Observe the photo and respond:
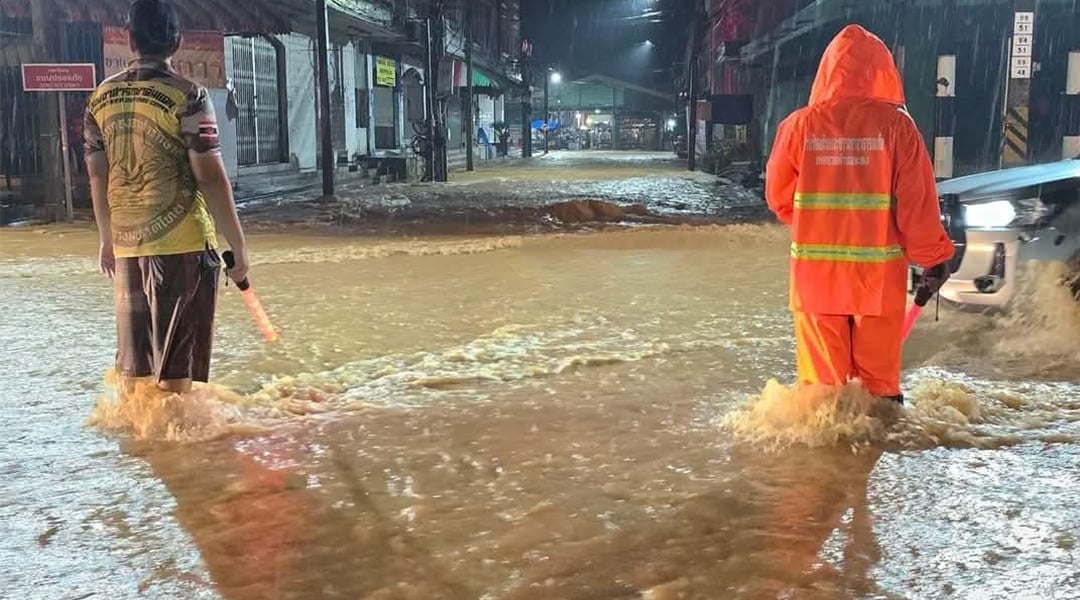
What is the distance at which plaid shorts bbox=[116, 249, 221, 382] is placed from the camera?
161 inches

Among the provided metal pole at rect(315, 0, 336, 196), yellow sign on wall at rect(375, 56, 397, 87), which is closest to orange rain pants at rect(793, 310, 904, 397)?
metal pole at rect(315, 0, 336, 196)

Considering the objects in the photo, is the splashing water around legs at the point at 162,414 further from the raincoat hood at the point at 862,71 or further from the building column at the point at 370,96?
the building column at the point at 370,96

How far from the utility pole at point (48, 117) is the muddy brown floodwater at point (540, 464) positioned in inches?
302

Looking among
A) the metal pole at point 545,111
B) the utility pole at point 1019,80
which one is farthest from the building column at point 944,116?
the metal pole at point 545,111

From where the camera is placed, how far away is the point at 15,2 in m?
14.0

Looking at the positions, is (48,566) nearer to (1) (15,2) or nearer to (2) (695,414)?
(2) (695,414)

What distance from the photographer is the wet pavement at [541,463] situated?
118 inches

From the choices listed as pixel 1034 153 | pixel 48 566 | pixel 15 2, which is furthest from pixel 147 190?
pixel 1034 153

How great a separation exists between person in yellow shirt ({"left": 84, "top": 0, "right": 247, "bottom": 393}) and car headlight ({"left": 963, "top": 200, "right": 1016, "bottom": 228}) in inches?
163

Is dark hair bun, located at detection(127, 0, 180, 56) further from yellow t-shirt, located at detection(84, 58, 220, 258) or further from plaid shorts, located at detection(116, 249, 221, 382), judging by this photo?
plaid shorts, located at detection(116, 249, 221, 382)

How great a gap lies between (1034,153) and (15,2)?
16132 mm

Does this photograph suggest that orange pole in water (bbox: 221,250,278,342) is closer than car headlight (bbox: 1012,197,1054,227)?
Yes

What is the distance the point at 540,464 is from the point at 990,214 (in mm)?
3434

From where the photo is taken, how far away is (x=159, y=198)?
13.3 ft
